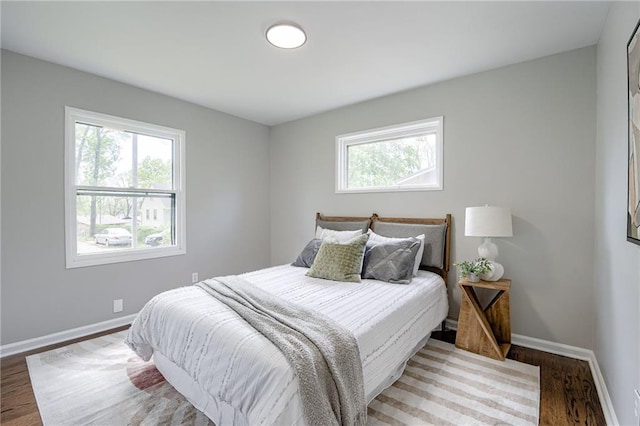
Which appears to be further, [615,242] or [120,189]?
[120,189]

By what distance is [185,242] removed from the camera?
12.0 feet

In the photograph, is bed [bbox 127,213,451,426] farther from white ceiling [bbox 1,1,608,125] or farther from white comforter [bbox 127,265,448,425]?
white ceiling [bbox 1,1,608,125]

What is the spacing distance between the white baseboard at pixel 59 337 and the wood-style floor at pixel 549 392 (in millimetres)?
82

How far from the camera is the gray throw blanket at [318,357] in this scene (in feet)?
4.21

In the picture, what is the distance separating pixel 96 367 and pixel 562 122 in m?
4.21

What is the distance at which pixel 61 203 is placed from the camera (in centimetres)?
274

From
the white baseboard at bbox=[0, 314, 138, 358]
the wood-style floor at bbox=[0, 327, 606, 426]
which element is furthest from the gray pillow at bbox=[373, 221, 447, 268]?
the white baseboard at bbox=[0, 314, 138, 358]

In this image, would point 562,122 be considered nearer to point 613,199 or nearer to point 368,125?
point 613,199

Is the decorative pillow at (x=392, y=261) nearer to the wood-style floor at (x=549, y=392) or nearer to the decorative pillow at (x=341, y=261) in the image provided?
the decorative pillow at (x=341, y=261)

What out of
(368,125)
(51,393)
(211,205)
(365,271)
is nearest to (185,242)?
(211,205)

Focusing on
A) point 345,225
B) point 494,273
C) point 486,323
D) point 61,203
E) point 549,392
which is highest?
point 61,203

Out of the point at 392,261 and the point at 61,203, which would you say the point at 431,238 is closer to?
the point at 392,261

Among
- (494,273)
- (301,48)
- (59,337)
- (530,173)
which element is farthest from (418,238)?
(59,337)

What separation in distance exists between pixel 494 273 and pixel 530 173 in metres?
0.94
